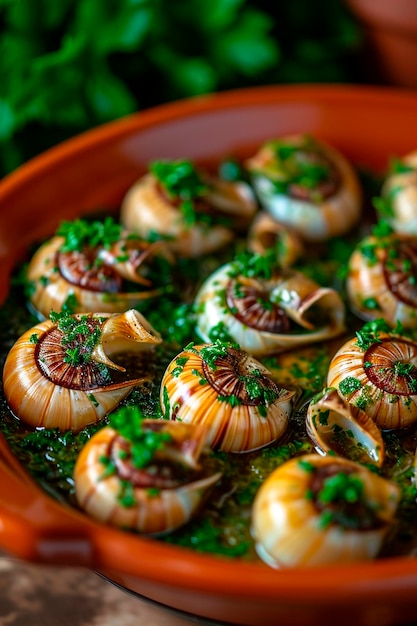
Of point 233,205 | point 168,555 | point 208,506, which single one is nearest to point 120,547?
point 168,555

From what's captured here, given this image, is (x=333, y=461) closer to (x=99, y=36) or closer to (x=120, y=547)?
(x=120, y=547)

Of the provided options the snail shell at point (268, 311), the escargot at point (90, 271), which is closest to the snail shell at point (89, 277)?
the escargot at point (90, 271)

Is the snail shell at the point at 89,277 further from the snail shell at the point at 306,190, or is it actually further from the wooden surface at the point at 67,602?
the wooden surface at the point at 67,602

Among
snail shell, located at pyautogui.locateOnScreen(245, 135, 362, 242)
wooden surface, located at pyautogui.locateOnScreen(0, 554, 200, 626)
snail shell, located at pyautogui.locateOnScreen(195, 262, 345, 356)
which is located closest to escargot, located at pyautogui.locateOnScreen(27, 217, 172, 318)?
snail shell, located at pyautogui.locateOnScreen(195, 262, 345, 356)

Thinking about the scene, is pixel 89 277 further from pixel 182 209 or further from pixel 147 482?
pixel 147 482

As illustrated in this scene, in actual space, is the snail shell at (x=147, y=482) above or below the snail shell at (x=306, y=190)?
above

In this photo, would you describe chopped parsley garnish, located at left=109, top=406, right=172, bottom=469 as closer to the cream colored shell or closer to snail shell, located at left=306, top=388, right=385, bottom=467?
snail shell, located at left=306, top=388, right=385, bottom=467

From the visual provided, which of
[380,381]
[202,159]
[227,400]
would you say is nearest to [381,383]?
[380,381]
